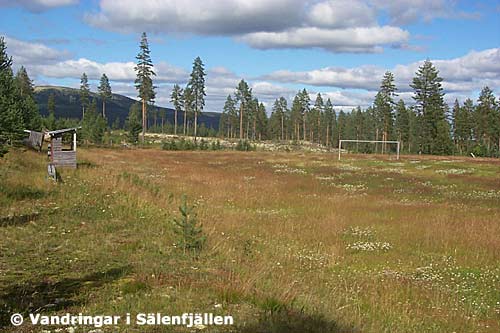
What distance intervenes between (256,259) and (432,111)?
80.1m

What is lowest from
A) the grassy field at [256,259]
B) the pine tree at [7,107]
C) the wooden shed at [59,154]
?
the grassy field at [256,259]

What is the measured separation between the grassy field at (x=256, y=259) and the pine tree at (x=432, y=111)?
212 ft

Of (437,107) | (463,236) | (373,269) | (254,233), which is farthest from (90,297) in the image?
(437,107)

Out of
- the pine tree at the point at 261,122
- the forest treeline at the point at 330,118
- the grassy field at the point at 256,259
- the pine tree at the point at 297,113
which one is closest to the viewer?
the grassy field at the point at 256,259

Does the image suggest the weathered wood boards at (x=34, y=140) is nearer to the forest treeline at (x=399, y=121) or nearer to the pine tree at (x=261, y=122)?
the forest treeline at (x=399, y=121)

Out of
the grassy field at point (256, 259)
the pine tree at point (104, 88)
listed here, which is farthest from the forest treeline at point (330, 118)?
the grassy field at point (256, 259)

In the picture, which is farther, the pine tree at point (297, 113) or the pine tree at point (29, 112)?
the pine tree at point (297, 113)

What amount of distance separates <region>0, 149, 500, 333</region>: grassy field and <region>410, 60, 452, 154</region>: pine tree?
64.6 m

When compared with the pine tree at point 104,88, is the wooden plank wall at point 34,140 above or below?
below

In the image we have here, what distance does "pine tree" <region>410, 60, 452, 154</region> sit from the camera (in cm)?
8238

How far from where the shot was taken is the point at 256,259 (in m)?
10.2

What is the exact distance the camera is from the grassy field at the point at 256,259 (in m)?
6.36

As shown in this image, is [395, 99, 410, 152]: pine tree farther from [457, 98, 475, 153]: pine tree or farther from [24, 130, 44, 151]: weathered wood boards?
[24, 130, 44, 151]: weathered wood boards

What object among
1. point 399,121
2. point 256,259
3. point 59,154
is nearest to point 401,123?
point 399,121
